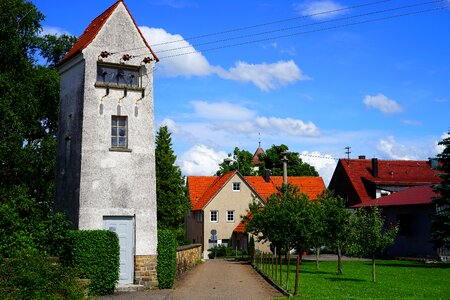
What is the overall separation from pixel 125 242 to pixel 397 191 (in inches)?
1738

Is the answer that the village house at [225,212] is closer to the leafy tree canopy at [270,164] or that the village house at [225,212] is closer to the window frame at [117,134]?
the leafy tree canopy at [270,164]

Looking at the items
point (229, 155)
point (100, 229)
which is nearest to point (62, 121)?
point (100, 229)

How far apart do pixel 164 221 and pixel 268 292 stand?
3890 cm

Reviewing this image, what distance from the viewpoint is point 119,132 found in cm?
2323

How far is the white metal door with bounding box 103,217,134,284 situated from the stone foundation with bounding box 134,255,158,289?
220 millimetres

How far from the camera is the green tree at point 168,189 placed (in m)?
58.9

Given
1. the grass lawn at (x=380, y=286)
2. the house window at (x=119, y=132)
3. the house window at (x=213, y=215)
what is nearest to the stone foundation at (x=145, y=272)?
the house window at (x=119, y=132)

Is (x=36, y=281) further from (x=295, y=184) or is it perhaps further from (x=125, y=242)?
(x=295, y=184)

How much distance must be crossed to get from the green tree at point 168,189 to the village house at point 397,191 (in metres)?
16.5

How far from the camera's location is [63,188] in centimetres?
2394

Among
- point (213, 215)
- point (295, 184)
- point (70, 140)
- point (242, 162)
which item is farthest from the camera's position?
point (242, 162)

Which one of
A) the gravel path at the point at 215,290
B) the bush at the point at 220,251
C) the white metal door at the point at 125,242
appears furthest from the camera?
the bush at the point at 220,251

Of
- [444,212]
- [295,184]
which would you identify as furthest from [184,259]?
[295,184]

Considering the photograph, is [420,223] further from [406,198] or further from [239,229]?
[239,229]
